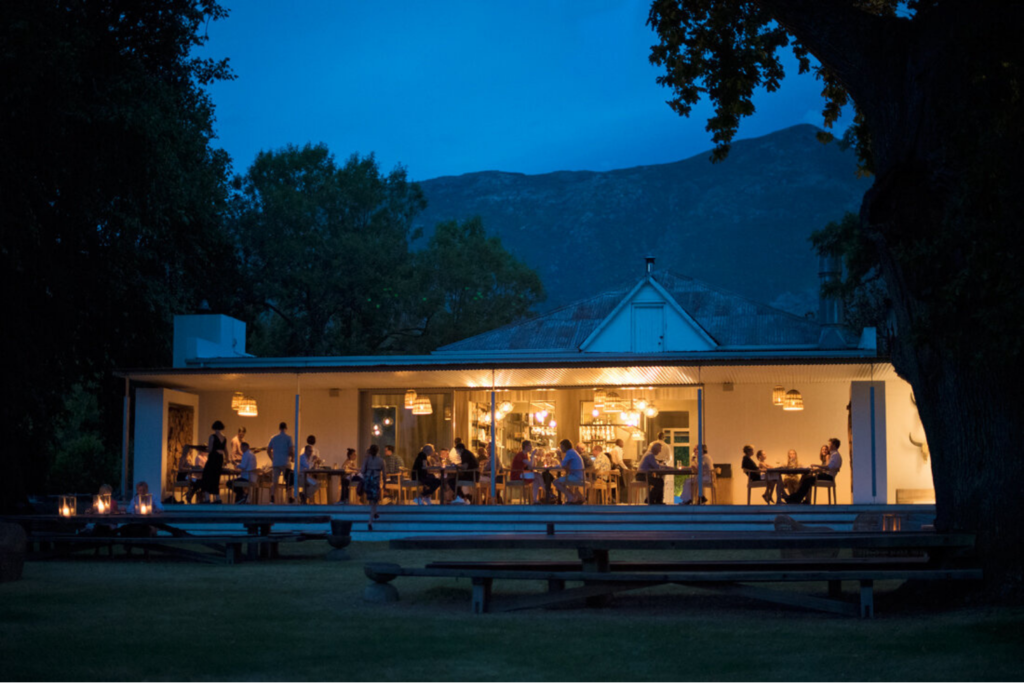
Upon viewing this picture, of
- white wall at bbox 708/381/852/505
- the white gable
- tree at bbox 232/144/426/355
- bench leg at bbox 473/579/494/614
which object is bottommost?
bench leg at bbox 473/579/494/614

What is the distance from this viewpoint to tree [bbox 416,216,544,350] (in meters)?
40.5

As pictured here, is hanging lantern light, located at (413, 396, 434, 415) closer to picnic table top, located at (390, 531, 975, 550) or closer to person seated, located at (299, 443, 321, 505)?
person seated, located at (299, 443, 321, 505)

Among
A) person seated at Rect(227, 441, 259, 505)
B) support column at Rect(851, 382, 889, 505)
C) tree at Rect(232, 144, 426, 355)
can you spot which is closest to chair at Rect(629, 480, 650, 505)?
support column at Rect(851, 382, 889, 505)

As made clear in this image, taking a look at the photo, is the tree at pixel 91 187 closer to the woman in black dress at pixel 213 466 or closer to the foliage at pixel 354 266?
the woman in black dress at pixel 213 466

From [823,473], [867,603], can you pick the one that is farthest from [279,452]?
[867,603]

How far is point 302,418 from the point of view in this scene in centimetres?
1998

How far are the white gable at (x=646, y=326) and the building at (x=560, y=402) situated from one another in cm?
310

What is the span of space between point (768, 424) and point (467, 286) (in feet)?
86.7

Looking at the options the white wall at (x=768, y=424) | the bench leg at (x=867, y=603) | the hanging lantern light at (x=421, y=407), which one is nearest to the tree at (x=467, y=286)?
the hanging lantern light at (x=421, y=407)

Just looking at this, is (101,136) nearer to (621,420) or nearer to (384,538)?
(384,538)

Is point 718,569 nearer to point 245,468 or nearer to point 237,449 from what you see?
point 245,468

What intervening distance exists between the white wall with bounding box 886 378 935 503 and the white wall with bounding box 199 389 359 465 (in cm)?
899

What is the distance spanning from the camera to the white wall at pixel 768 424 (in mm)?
18719

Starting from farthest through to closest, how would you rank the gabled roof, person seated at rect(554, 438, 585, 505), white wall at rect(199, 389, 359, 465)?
the gabled roof, white wall at rect(199, 389, 359, 465), person seated at rect(554, 438, 585, 505)
